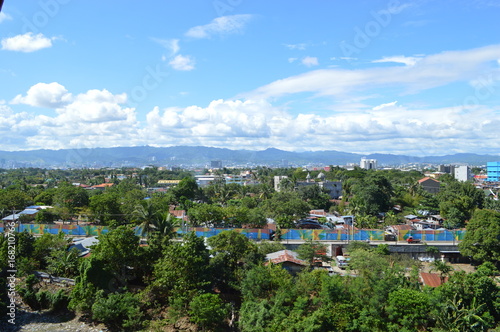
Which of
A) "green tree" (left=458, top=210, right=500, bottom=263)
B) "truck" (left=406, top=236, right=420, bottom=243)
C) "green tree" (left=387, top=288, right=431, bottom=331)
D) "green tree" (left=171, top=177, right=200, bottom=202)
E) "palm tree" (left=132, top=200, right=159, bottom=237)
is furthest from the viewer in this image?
"green tree" (left=171, top=177, right=200, bottom=202)

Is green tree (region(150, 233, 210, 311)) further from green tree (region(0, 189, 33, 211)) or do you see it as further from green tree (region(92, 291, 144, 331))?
green tree (region(0, 189, 33, 211))

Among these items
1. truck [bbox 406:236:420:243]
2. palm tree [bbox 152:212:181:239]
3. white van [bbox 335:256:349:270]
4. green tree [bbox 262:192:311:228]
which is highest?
palm tree [bbox 152:212:181:239]

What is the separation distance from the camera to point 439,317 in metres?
12.9

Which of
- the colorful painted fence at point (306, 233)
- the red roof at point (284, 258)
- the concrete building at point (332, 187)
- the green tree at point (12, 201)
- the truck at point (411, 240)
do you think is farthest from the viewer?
the concrete building at point (332, 187)

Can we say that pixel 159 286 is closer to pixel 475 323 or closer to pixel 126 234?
pixel 126 234

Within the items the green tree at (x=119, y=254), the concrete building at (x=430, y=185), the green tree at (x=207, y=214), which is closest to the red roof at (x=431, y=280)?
the green tree at (x=119, y=254)

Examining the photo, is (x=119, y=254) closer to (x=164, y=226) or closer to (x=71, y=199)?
(x=164, y=226)

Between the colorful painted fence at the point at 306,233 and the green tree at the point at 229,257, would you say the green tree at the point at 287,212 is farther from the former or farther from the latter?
the green tree at the point at 229,257

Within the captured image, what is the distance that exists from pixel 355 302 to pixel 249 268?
511 cm

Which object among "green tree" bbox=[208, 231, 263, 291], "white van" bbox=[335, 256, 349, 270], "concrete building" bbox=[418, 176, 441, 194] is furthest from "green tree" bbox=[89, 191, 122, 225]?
"concrete building" bbox=[418, 176, 441, 194]

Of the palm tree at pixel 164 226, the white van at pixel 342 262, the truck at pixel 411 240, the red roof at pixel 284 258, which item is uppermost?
the palm tree at pixel 164 226

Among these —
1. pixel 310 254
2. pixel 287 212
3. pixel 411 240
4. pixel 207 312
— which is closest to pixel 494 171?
pixel 411 240

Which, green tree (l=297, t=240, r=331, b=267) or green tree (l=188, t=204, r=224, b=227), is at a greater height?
green tree (l=188, t=204, r=224, b=227)

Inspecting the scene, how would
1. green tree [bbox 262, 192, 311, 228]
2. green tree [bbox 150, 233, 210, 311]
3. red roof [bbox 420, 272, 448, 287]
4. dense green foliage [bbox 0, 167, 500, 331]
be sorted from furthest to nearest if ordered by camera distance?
green tree [bbox 262, 192, 311, 228] < red roof [bbox 420, 272, 448, 287] < green tree [bbox 150, 233, 210, 311] < dense green foliage [bbox 0, 167, 500, 331]
